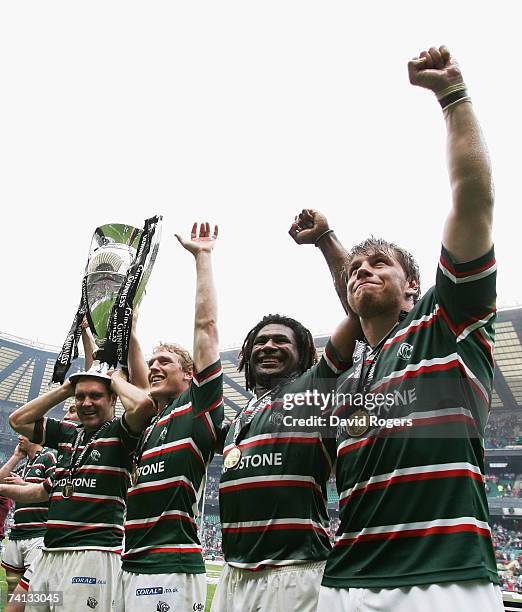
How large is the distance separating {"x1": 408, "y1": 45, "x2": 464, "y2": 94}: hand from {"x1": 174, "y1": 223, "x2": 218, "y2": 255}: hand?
2.04 m

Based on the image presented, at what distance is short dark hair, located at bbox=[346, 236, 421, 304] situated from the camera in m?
2.54

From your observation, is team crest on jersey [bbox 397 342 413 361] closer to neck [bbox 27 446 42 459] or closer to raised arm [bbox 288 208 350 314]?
raised arm [bbox 288 208 350 314]

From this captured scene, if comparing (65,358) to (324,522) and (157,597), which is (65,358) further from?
(324,522)

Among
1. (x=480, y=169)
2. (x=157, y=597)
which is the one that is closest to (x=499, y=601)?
(x=480, y=169)

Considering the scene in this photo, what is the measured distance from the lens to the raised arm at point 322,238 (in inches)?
120

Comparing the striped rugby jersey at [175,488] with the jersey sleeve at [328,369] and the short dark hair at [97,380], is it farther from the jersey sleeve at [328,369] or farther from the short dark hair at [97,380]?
the short dark hair at [97,380]

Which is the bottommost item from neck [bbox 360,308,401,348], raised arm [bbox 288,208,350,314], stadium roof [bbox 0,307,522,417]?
neck [bbox 360,308,401,348]

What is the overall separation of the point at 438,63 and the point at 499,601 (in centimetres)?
182

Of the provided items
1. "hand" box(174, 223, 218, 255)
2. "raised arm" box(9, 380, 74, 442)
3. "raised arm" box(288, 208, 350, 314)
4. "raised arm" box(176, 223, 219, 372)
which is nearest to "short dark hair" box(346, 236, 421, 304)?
"raised arm" box(288, 208, 350, 314)

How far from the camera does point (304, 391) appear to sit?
Result: 2.90 metres

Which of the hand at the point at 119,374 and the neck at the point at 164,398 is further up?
the hand at the point at 119,374

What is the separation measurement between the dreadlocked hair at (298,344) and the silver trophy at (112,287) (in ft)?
4.21

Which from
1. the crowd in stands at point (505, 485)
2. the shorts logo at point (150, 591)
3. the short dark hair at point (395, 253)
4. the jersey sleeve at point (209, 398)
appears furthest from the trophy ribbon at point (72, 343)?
the crowd in stands at point (505, 485)

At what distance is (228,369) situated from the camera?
3584cm
